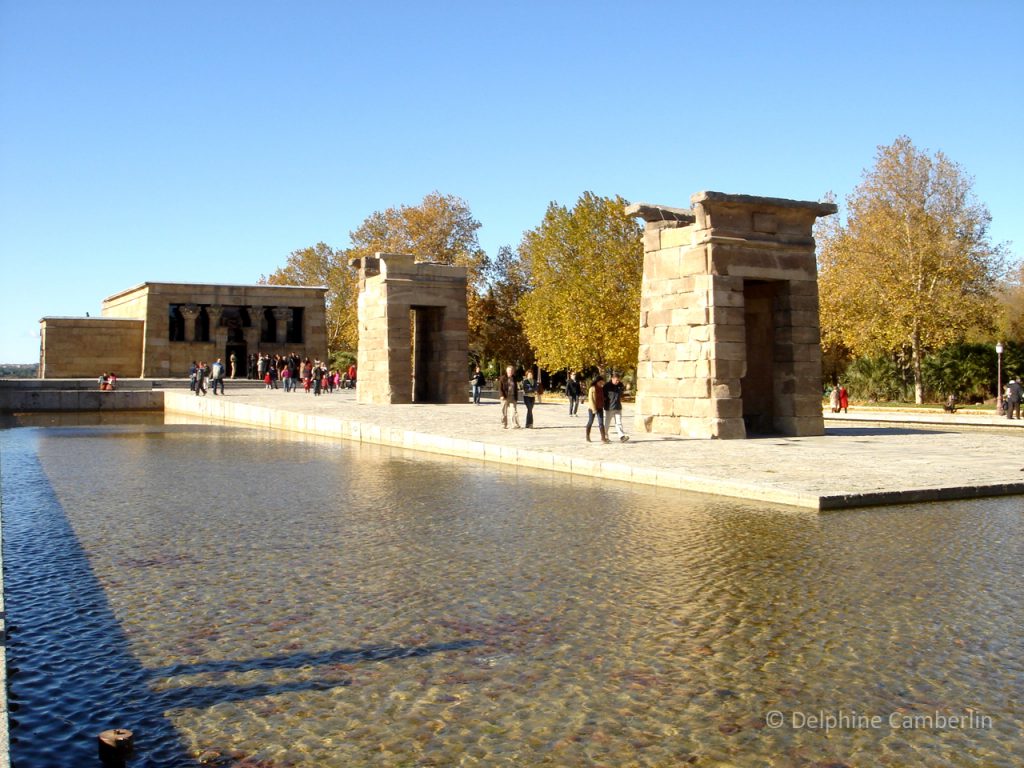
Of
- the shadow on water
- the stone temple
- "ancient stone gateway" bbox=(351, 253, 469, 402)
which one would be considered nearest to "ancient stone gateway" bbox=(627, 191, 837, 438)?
"ancient stone gateway" bbox=(351, 253, 469, 402)

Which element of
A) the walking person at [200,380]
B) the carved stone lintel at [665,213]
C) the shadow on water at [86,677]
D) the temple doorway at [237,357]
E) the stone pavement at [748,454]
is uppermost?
the carved stone lintel at [665,213]

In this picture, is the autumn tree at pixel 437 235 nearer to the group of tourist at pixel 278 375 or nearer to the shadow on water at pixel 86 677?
the group of tourist at pixel 278 375

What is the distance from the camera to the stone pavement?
12.1m

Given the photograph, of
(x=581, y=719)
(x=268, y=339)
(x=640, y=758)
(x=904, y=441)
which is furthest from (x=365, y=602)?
(x=268, y=339)

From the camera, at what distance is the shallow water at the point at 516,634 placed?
14.5 ft

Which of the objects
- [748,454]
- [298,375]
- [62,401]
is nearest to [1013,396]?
[748,454]

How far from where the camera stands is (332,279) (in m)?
69.3

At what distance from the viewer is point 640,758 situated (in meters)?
4.18

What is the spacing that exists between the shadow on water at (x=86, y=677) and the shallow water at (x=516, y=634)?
20mm

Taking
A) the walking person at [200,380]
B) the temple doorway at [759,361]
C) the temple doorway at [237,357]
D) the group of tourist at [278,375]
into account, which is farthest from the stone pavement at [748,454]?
the temple doorway at [237,357]

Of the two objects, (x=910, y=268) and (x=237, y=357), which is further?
(x=237, y=357)

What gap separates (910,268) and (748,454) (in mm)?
27895

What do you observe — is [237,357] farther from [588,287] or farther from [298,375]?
[588,287]

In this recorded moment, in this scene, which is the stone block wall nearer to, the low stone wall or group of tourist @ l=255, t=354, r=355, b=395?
group of tourist @ l=255, t=354, r=355, b=395
